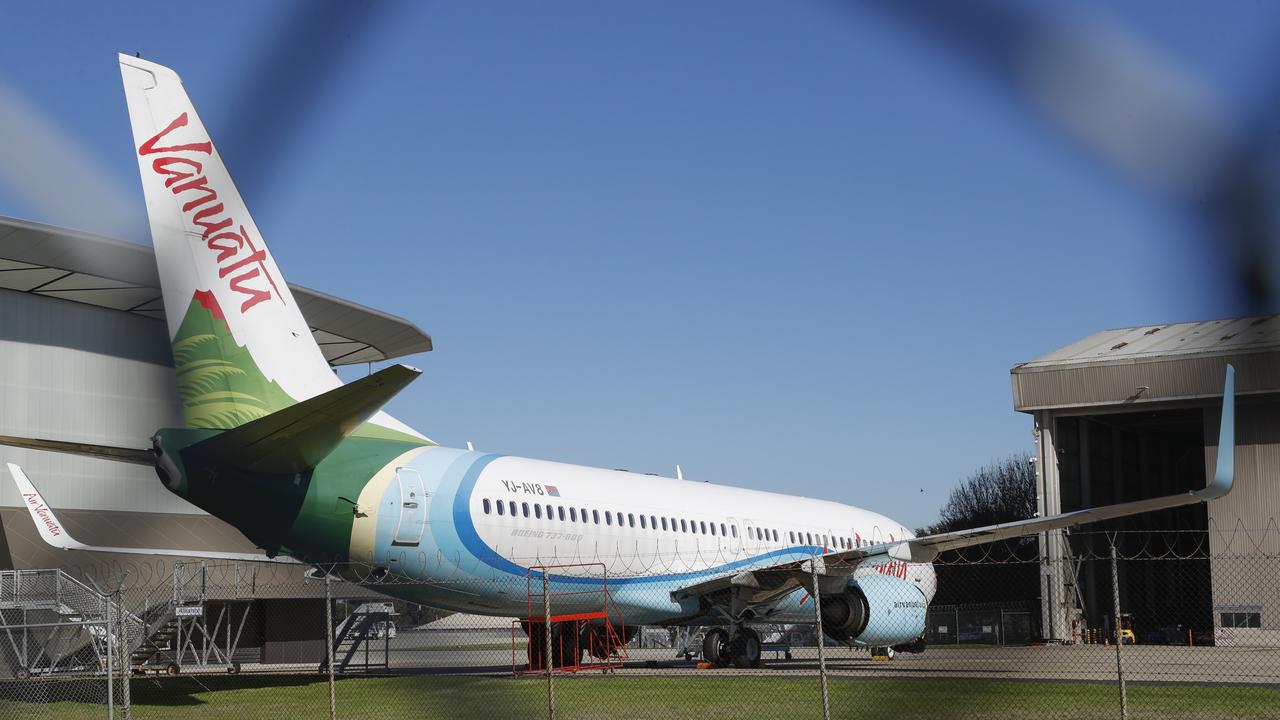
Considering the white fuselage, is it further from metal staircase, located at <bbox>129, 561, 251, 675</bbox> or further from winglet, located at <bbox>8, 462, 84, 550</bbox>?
winglet, located at <bbox>8, 462, 84, 550</bbox>

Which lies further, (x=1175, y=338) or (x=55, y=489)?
(x=55, y=489)

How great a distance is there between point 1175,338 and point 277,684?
22.4 m

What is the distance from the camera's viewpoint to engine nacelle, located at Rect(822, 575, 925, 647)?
25047 millimetres

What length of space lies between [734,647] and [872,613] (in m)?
3.00

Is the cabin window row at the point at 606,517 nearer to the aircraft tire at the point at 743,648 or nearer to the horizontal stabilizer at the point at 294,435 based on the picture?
the aircraft tire at the point at 743,648

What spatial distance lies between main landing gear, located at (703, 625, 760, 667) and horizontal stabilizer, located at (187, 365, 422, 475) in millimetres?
12342

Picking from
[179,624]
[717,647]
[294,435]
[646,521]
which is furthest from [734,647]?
[294,435]

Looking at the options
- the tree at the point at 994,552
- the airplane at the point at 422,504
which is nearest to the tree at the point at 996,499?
the tree at the point at 994,552

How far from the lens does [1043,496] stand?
4456 centimetres

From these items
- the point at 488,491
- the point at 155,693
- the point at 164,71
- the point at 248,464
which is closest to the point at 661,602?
the point at 488,491

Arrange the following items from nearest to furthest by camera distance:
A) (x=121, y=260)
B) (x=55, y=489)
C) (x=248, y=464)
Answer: (x=121, y=260), (x=248, y=464), (x=55, y=489)

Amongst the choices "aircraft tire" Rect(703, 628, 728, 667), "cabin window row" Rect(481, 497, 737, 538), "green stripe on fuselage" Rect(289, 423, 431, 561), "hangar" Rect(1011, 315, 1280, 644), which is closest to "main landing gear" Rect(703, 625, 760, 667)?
"aircraft tire" Rect(703, 628, 728, 667)

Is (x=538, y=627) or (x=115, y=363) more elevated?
(x=115, y=363)

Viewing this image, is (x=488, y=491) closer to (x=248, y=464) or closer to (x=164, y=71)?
(x=248, y=464)
